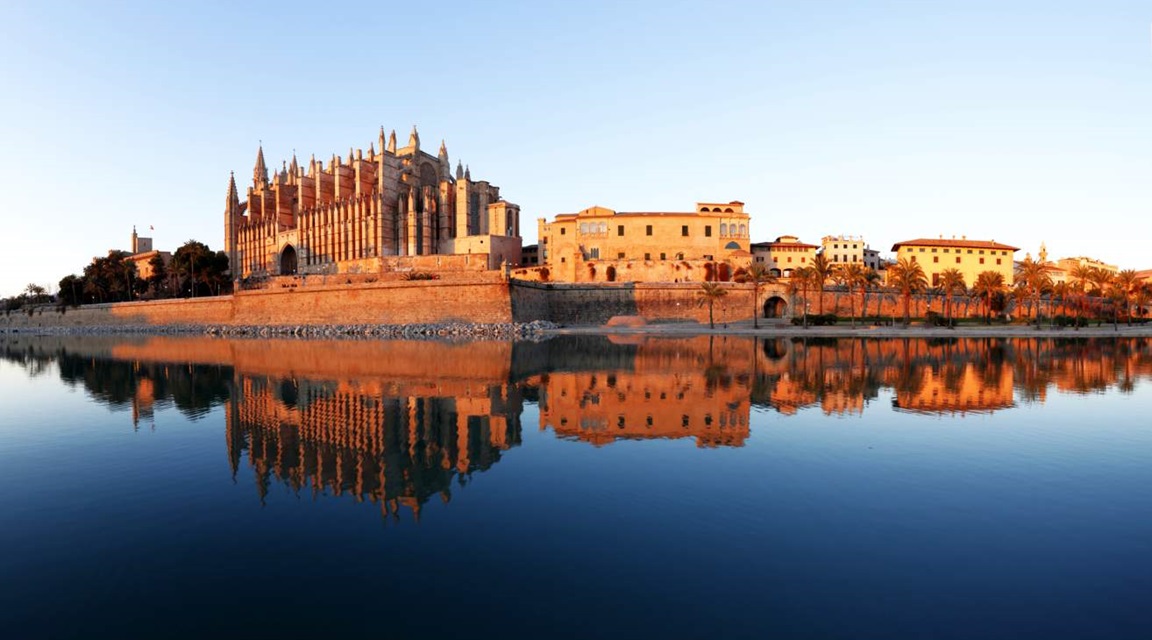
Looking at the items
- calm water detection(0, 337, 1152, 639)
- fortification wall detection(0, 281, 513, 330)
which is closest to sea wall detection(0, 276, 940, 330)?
fortification wall detection(0, 281, 513, 330)

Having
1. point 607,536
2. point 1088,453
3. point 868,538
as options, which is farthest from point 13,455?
point 1088,453

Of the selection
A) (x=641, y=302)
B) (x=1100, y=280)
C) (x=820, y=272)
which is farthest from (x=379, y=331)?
(x=1100, y=280)

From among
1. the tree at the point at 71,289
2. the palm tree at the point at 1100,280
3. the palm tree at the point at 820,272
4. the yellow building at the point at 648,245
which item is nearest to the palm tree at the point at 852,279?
the palm tree at the point at 820,272

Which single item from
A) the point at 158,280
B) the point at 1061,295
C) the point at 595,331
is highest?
the point at 158,280

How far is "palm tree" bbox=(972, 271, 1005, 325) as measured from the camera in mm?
58469

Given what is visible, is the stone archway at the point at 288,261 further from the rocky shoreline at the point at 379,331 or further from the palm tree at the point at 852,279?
the palm tree at the point at 852,279

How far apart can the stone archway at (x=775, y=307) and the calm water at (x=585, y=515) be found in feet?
145

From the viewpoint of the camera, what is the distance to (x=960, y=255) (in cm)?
7731

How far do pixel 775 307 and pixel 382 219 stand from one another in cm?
4460

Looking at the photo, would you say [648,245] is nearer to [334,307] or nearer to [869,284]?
[869,284]

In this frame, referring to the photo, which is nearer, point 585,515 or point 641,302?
point 585,515

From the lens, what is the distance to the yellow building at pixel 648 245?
65.2m

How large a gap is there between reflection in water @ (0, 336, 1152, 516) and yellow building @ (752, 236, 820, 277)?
4231 cm

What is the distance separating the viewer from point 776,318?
61.0 metres
